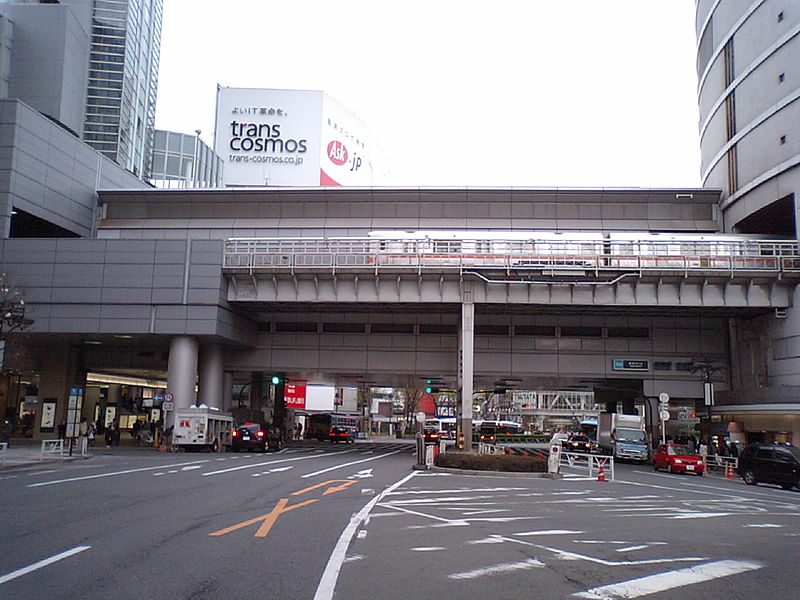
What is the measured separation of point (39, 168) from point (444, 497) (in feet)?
136

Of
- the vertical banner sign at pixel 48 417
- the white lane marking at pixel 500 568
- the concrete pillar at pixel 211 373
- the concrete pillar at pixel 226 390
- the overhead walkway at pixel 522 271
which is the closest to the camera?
the white lane marking at pixel 500 568

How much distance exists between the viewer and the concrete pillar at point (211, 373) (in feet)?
166

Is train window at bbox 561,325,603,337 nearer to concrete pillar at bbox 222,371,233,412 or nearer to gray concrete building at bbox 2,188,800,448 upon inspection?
gray concrete building at bbox 2,188,800,448

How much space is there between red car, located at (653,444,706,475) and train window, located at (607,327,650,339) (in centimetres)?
1522

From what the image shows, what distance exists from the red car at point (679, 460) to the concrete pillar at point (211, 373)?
93.9 ft

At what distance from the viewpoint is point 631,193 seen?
54375mm

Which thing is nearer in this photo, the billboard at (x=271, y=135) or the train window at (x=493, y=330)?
the train window at (x=493, y=330)

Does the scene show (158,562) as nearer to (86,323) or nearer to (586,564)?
(586,564)

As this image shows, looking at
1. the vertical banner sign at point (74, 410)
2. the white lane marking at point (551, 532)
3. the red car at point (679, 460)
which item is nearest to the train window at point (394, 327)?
the vertical banner sign at point (74, 410)

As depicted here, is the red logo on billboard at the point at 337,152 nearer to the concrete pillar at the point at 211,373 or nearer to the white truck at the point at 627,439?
the concrete pillar at the point at 211,373

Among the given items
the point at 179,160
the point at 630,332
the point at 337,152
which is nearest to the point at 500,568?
the point at 630,332

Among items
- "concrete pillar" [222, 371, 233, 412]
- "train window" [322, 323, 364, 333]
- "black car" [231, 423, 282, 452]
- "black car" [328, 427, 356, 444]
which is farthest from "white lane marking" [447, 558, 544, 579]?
"black car" [328, 427, 356, 444]

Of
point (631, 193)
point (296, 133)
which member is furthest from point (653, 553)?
point (296, 133)

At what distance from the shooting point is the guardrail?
4369cm
